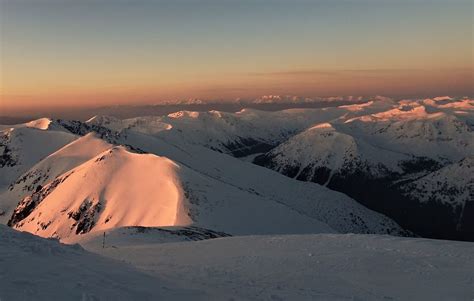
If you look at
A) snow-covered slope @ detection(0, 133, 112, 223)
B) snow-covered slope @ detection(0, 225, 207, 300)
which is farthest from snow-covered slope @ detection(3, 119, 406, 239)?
snow-covered slope @ detection(0, 225, 207, 300)

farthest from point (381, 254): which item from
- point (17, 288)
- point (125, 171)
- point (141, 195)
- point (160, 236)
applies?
point (125, 171)

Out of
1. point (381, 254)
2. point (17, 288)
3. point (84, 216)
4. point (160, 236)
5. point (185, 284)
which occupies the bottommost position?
point (84, 216)

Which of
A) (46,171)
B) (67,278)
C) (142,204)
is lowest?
(46,171)

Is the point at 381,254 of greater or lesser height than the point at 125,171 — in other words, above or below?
above

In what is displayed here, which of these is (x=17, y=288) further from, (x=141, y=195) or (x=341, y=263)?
(x=141, y=195)

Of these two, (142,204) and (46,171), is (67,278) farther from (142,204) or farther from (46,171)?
(46,171)

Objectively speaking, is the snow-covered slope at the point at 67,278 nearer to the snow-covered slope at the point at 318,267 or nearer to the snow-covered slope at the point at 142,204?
the snow-covered slope at the point at 318,267

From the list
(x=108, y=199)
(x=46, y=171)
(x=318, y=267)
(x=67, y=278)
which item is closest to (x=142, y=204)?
(x=108, y=199)
